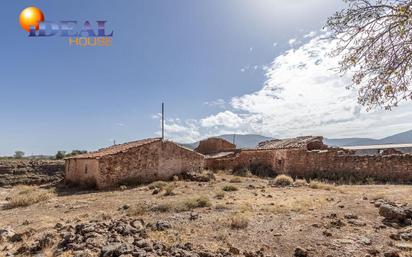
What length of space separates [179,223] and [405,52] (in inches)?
301

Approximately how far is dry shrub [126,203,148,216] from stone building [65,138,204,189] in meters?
7.51

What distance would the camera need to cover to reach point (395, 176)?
19672mm

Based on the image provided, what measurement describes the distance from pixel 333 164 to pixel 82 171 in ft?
59.7

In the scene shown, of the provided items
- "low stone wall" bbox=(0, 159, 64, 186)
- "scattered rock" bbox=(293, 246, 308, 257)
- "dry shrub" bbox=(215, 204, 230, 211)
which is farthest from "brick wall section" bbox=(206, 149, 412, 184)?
"low stone wall" bbox=(0, 159, 64, 186)

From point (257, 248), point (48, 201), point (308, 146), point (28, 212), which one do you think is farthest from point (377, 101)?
point (308, 146)

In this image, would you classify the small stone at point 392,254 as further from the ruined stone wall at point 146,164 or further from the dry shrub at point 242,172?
the dry shrub at point 242,172

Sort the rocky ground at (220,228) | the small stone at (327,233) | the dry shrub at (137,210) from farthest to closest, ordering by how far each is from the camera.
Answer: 1. the dry shrub at (137,210)
2. the small stone at (327,233)
3. the rocky ground at (220,228)

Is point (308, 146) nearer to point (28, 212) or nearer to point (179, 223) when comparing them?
point (179, 223)

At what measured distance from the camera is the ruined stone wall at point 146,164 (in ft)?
64.2

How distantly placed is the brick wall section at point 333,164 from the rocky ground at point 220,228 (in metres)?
6.48

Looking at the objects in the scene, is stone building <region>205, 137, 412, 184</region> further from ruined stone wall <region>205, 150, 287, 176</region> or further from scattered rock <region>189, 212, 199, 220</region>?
scattered rock <region>189, 212, 199, 220</region>

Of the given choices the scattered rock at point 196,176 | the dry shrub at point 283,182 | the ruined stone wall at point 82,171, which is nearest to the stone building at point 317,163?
the dry shrub at point 283,182

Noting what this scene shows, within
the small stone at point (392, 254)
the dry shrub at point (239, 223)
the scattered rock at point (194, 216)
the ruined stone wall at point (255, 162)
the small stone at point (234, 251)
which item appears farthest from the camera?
the ruined stone wall at point (255, 162)

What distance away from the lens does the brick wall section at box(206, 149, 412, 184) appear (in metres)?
19.7
